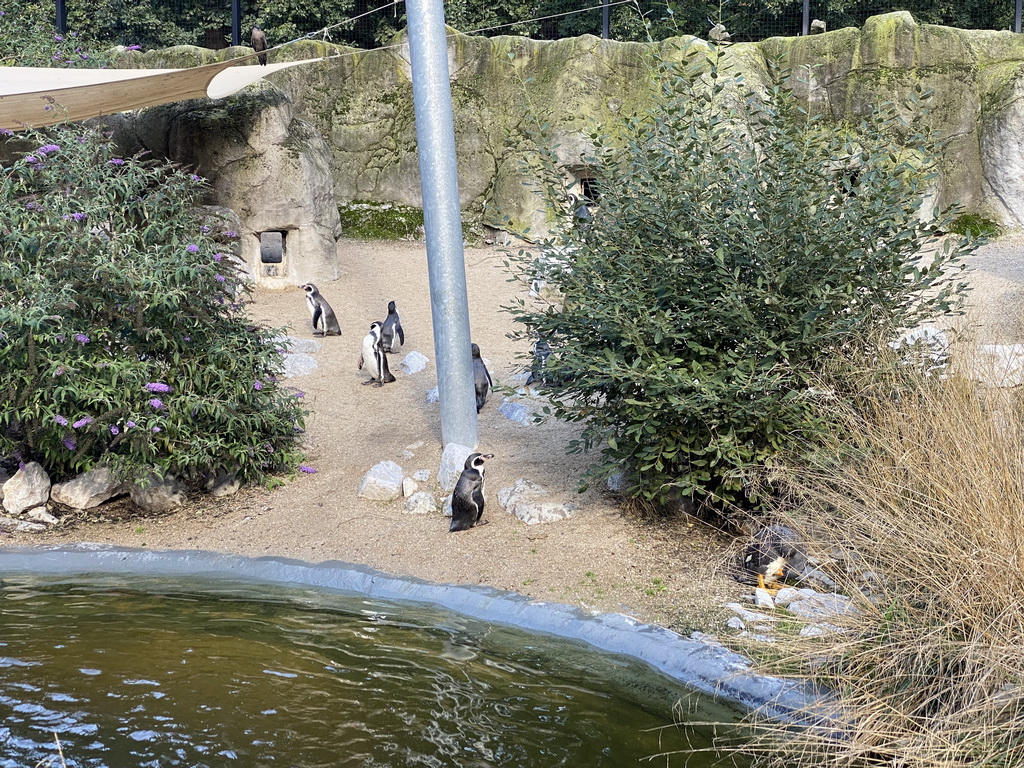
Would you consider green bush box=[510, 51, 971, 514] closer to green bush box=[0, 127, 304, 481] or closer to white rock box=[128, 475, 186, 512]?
green bush box=[0, 127, 304, 481]

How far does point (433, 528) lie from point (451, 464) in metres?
0.59

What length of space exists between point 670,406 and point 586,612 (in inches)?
44.3

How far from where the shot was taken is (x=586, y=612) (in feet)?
16.7

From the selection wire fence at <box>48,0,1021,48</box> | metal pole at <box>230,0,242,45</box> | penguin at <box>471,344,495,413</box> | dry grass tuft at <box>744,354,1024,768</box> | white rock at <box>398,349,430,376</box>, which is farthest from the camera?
wire fence at <box>48,0,1021,48</box>

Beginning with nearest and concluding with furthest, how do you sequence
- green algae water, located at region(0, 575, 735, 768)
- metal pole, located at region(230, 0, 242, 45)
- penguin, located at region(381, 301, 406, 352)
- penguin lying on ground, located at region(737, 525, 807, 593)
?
green algae water, located at region(0, 575, 735, 768)
penguin lying on ground, located at region(737, 525, 807, 593)
penguin, located at region(381, 301, 406, 352)
metal pole, located at region(230, 0, 242, 45)

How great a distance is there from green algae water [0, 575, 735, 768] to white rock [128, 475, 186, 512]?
3.98 feet

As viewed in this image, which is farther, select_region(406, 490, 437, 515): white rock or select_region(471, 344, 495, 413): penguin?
select_region(471, 344, 495, 413): penguin

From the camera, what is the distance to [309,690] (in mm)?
4496

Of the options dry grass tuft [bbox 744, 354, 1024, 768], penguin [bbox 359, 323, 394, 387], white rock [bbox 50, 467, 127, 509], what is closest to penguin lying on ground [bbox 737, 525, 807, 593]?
dry grass tuft [bbox 744, 354, 1024, 768]

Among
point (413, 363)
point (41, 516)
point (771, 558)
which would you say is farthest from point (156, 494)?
point (771, 558)

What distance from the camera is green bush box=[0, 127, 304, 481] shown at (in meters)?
6.51

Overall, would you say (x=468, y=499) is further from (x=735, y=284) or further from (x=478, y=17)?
(x=478, y=17)

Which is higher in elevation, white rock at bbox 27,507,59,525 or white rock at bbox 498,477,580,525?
white rock at bbox 27,507,59,525

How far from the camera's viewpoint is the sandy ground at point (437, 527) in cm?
538
